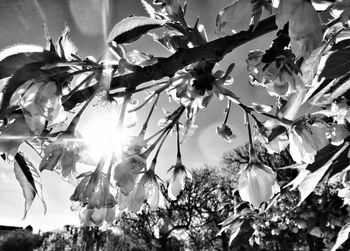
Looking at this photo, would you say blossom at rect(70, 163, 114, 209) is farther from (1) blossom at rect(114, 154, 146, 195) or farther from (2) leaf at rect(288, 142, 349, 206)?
(2) leaf at rect(288, 142, 349, 206)

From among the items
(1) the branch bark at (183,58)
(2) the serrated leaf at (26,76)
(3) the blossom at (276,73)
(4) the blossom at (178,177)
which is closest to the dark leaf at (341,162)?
(4) the blossom at (178,177)

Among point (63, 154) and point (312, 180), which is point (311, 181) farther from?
point (63, 154)

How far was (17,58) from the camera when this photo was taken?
1.69 feet

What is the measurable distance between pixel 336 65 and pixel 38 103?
55 centimetres

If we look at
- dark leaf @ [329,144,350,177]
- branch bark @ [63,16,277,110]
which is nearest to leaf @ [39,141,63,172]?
branch bark @ [63,16,277,110]

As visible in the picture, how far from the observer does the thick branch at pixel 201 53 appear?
58cm

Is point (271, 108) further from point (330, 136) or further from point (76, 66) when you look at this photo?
point (76, 66)

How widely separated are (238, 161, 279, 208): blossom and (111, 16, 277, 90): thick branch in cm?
42

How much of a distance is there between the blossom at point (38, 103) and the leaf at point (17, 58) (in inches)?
1.9

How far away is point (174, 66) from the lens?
1.94 ft

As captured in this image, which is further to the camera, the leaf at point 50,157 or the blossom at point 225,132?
the blossom at point 225,132

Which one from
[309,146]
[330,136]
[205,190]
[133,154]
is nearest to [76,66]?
[133,154]

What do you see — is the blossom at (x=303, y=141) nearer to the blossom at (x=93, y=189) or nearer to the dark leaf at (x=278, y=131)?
the dark leaf at (x=278, y=131)

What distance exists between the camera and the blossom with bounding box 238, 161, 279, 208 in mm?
862
